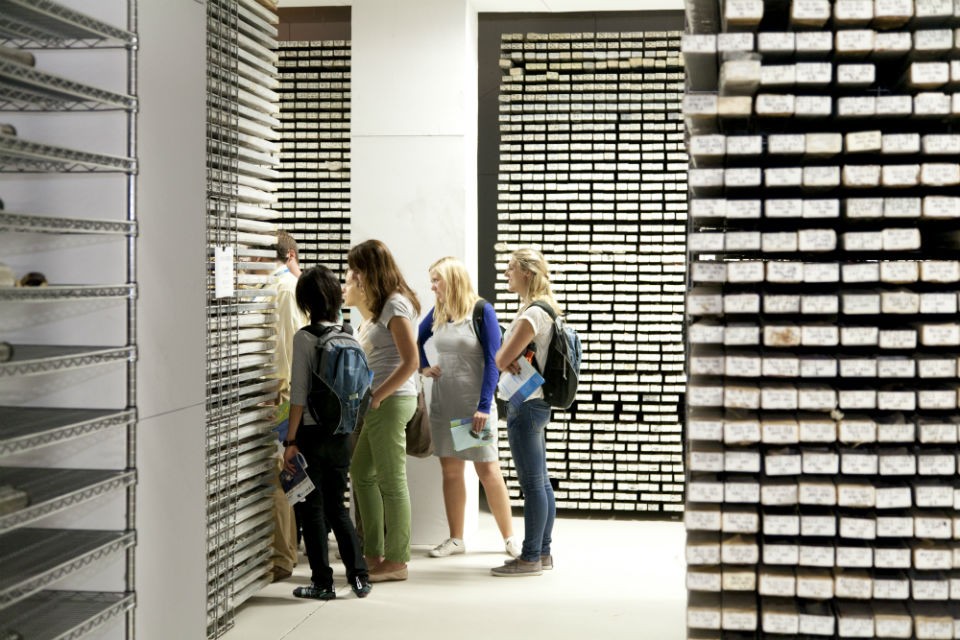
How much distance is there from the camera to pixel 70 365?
10.6 feet

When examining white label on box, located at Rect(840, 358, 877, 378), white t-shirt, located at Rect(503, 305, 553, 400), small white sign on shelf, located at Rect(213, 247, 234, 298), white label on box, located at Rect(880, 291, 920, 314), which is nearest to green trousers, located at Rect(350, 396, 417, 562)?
white t-shirt, located at Rect(503, 305, 553, 400)

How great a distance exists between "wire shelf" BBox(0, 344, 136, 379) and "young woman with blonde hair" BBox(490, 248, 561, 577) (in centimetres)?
278

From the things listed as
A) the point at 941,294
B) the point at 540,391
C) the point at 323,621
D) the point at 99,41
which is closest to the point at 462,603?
the point at 323,621

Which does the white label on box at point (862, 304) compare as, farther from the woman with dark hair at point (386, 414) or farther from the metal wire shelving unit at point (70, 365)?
the woman with dark hair at point (386, 414)

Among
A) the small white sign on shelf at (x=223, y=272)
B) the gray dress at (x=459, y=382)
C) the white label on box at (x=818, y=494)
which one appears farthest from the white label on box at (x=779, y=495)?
the gray dress at (x=459, y=382)

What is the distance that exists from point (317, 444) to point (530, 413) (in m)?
1.27

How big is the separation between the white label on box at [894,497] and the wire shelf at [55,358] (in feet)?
8.29

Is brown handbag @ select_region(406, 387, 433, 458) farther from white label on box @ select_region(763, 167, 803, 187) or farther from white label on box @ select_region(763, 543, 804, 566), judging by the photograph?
white label on box @ select_region(763, 167, 803, 187)

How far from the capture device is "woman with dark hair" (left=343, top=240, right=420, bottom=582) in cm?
594

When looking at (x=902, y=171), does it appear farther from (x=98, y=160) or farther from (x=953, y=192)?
(x=98, y=160)

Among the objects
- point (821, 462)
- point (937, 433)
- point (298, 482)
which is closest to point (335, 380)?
point (298, 482)

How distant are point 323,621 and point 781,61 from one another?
3305 millimetres

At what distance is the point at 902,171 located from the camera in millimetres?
3652

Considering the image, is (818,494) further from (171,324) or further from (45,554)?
(45,554)
